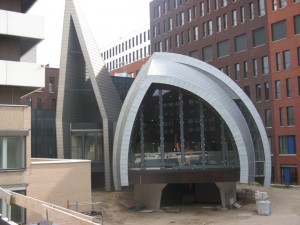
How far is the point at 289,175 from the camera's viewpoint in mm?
47344

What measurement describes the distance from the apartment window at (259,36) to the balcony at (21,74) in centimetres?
3428

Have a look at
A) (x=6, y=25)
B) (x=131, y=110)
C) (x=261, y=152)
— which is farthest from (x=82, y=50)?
(x=261, y=152)

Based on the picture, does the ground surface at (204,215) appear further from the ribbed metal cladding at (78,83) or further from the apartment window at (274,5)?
the apartment window at (274,5)

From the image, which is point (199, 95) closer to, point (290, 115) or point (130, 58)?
point (290, 115)

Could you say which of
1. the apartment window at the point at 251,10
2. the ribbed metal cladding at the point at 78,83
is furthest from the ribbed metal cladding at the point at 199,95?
the apartment window at the point at 251,10

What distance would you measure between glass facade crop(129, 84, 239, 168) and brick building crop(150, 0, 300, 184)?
14182 millimetres

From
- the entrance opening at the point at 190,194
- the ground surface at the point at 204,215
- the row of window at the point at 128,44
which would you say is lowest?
the ground surface at the point at 204,215

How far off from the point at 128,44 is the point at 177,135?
62.2m

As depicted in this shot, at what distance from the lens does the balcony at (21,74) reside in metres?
23.5

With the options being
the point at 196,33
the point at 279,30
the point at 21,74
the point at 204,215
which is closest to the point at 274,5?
the point at 279,30

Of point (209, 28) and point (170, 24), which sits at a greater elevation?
point (170, 24)

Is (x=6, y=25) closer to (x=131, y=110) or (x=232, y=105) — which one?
(x=131, y=110)

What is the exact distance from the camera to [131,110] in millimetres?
30297

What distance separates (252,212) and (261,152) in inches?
239
